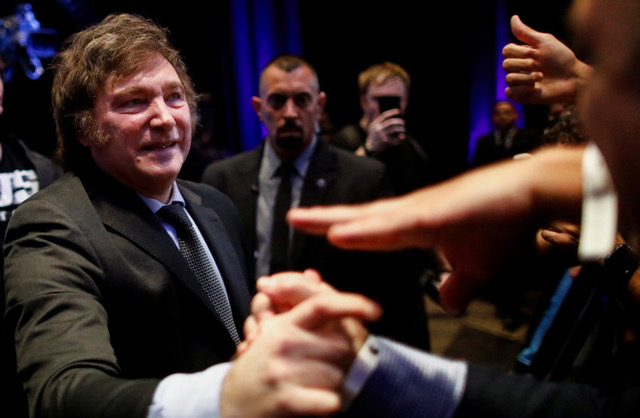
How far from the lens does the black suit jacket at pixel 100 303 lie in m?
0.73

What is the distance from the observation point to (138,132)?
1.21 meters

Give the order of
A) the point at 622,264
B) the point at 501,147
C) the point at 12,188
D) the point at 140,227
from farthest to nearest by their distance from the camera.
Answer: the point at 501,147 < the point at 12,188 < the point at 622,264 < the point at 140,227

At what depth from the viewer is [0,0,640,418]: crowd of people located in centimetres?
51

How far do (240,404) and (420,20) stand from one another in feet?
22.5

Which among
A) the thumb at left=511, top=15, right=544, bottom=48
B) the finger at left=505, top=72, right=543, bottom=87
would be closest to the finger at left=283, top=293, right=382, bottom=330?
the finger at left=505, top=72, right=543, bottom=87

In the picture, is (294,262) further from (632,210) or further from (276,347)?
(632,210)

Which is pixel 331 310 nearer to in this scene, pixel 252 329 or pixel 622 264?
pixel 252 329

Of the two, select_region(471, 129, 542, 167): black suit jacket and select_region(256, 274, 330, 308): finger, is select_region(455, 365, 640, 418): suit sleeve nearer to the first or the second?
select_region(256, 274, 330, 308): finger

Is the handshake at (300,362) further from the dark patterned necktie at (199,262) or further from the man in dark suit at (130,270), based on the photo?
the dark patterned necktie at (199,262)

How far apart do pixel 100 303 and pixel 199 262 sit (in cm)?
Result: 33

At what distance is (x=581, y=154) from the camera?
56 cm

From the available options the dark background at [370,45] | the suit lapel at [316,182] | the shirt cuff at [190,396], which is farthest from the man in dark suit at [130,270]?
the dark background at [370,45]

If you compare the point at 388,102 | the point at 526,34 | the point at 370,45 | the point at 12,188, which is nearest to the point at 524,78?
the point at 526,34

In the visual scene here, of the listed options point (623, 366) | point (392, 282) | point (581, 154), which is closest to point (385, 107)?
point (392, 282)
